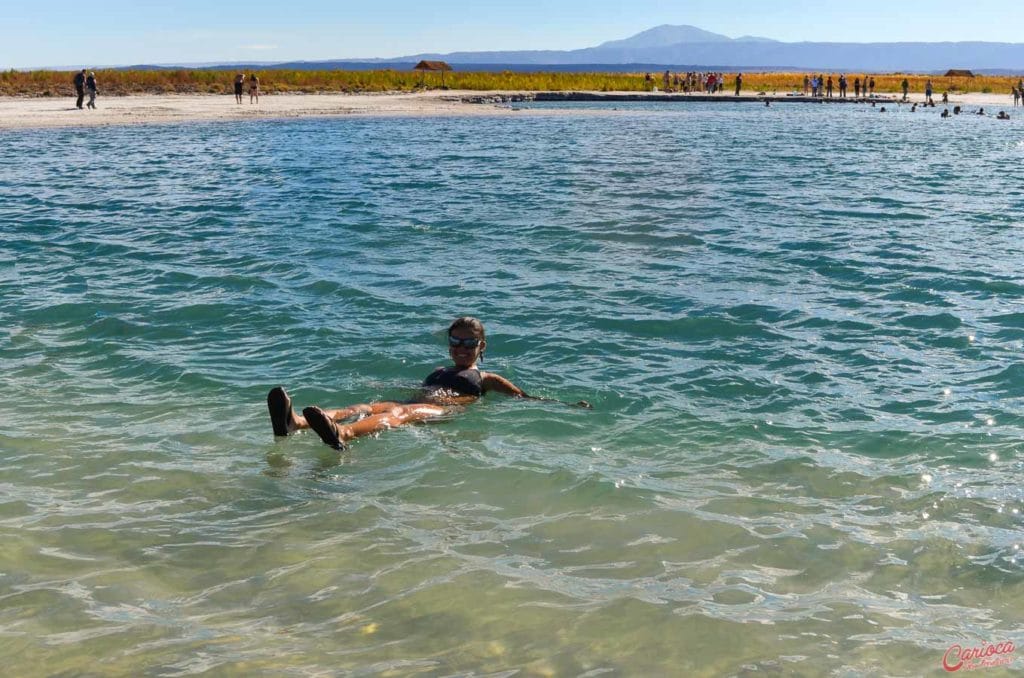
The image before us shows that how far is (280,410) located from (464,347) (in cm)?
217

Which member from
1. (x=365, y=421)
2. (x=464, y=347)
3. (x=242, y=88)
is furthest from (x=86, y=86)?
(x=365, y=421)

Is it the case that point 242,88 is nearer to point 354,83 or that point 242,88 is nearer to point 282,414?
point 354,83

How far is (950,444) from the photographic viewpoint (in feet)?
25.7

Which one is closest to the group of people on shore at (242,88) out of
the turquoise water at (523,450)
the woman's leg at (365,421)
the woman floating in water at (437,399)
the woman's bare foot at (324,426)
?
the turquoise water at (523,450)

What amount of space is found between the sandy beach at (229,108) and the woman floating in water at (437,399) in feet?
127

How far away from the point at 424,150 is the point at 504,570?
30.7m

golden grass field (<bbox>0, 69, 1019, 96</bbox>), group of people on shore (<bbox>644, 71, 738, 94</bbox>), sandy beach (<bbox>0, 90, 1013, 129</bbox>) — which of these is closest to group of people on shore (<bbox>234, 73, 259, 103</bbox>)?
sandy beach (<bbox>0, 90, 1013, 129</bbox>)

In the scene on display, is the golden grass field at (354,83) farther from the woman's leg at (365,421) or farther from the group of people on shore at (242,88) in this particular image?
the woman's leg at (365,421)

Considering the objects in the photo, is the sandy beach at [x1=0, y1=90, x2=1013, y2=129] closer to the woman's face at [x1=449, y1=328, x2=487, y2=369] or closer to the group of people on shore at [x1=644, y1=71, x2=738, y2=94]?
the group of people on shore at [x1=644, y1=71, x2=738, y2=94]

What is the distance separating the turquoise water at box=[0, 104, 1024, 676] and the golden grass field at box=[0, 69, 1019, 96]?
47425 mm

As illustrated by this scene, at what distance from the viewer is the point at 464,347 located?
8859 millimetres

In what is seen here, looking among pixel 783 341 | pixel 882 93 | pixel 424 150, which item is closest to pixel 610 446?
pixel 783 341

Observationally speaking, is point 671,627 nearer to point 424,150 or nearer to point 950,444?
point 950,444

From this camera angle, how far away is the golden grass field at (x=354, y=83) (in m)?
61.6
